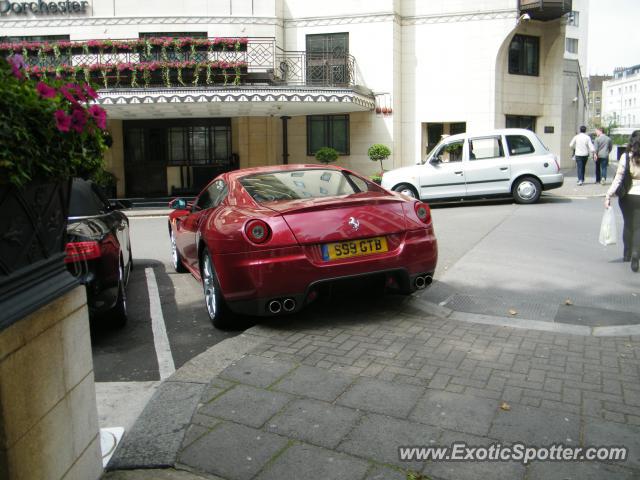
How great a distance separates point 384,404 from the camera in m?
3.60

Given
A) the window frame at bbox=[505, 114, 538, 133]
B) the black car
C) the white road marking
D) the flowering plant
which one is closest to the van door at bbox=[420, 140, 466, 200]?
the white road marking

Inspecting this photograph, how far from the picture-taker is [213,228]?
5.47 meters

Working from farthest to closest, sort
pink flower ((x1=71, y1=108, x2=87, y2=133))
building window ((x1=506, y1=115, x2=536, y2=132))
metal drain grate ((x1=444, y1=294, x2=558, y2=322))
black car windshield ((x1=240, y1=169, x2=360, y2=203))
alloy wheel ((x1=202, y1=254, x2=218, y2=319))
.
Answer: building window ((x1=506, y1=115, x2=536, y2=132)), black car windshield ((x1=240, y1=169, x2=360, y2=203)), metal drain grate ((x1=444, y1=294, x2=558, y2=322)), alloy wheel ((x1=202, y1=254, x2=218, y2=319)), pink flower ((x1=71, y1=108, x2=87, y2=133))

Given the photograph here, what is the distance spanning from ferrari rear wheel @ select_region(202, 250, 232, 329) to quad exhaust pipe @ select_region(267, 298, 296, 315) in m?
0.52

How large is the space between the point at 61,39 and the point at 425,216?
848 inches

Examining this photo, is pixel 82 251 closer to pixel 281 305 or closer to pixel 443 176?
pixel 281 305

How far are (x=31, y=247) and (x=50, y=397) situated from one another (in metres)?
0.58

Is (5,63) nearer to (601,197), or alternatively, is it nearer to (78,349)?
(78,349)

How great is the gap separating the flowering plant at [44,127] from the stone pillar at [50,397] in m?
0.53

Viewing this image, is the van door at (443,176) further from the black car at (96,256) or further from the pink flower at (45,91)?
the pink flower at (45,91)

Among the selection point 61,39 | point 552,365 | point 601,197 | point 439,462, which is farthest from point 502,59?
point 439,462

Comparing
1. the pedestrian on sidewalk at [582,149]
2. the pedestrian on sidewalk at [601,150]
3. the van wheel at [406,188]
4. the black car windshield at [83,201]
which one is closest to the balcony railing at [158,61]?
the van wheel at [406,188]

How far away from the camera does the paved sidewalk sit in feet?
9.83

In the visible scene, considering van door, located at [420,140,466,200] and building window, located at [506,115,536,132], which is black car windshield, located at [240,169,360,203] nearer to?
Result: van door, located at [420,140,466,200]
